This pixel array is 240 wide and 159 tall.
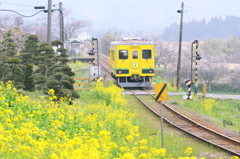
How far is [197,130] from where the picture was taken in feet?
46.0

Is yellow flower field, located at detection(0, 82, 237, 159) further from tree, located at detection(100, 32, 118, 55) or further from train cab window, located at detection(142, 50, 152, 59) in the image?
tree, located at detection(100, 32, 118, 55)

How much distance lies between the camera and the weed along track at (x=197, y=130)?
38.3 feet

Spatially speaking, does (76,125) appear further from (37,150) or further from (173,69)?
(173,69)

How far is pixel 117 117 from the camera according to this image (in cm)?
1292

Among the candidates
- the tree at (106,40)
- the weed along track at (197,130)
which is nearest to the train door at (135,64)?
the weed along track at (197,130)

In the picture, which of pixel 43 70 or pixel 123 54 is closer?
pixel 43 70

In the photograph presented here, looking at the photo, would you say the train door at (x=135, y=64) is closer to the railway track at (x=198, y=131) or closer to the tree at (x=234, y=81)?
the railway track at (x=198, y=131)

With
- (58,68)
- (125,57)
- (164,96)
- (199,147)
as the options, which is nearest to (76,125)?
(164,96)

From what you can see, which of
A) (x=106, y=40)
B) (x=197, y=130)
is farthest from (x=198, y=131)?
(x=106, y=40)

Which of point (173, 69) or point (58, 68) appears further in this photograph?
point (173, 69)

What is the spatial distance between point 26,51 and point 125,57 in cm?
595

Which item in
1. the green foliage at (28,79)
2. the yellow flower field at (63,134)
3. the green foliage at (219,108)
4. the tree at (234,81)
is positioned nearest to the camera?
the yellow flower field at (63,134)

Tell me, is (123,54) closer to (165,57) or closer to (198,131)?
(198,131)

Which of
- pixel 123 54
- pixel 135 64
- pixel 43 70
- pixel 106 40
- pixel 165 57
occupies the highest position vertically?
pixel 106 40
